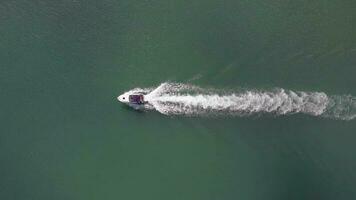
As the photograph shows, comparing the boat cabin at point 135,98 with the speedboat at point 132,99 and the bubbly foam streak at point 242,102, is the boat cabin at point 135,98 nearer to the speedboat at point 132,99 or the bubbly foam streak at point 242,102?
the speedboat at point 132,99

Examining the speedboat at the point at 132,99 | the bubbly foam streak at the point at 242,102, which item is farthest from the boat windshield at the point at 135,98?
the bubbly foam streak at the point at 242,102

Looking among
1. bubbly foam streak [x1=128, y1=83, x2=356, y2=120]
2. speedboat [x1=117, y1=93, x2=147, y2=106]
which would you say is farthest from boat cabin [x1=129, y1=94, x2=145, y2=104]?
bubbly foam streak [x1=128, y1=83, x2=356, y2=120]

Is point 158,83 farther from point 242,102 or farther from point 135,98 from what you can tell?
point 242,102

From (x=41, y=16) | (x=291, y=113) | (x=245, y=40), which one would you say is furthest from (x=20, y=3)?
(x=291, y=113)

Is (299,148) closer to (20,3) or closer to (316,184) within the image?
(316,184)

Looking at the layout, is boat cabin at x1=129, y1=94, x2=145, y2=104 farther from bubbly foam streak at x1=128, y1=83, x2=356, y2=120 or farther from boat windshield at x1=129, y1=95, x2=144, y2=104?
bubbly foam streak at x1=128, y1=83, x2=356, y2=120
